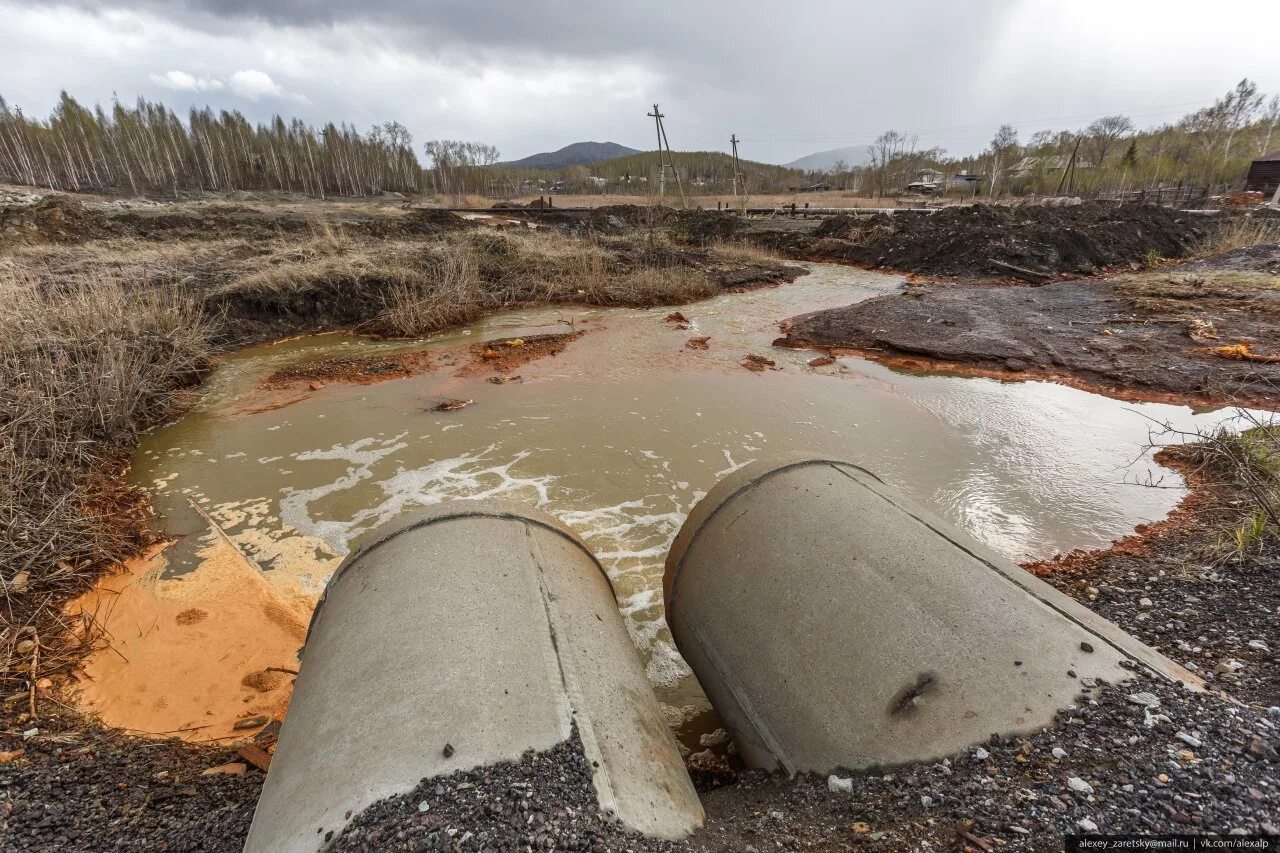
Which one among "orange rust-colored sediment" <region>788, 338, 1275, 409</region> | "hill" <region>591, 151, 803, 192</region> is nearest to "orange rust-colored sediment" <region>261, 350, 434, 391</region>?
"orange rust-colored sediment" <region>788, 338, 1275, 409</region>

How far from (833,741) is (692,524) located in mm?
1180

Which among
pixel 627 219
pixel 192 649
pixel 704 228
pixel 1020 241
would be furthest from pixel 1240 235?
pixel 192 649

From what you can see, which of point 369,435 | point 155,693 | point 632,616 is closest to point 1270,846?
point 632,616

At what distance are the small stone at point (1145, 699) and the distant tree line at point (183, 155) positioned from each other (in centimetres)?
4899

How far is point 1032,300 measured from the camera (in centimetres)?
1303

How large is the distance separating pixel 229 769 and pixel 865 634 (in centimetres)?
312

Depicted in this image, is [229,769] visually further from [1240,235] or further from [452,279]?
[1240,235]

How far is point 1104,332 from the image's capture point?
1038 cm

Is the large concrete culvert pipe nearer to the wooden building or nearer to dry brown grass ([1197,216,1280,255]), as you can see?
dry brown grass ([1197,216,1280,255])

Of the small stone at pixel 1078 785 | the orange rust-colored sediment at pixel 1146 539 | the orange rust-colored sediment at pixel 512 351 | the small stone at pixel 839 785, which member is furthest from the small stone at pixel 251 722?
the orange rust-colored sediment at pixel 512 351

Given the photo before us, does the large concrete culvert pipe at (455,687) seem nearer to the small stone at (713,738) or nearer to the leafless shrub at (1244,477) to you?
the small stone at (713,738)

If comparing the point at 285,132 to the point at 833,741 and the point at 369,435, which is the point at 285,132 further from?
the point at 833,741

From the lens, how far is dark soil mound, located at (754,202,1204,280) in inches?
667

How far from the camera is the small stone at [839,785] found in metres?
1.93
